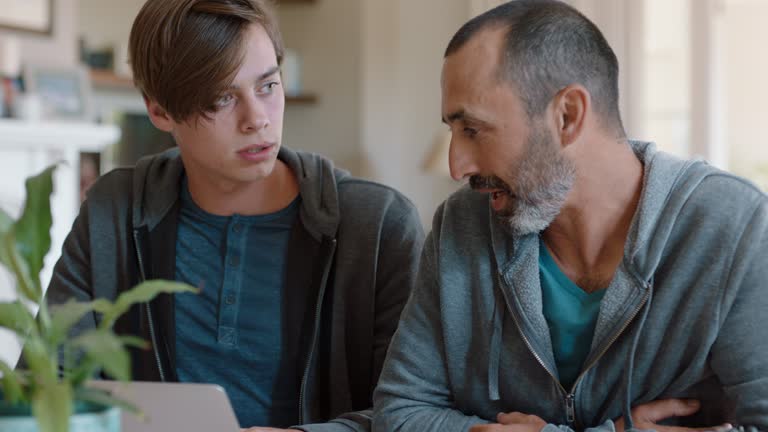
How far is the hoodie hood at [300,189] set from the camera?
176 centimetres

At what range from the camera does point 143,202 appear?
6.04ft

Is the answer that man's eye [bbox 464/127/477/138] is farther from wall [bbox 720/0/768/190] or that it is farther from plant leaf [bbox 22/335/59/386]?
wall [bbox 720/0/768/190]

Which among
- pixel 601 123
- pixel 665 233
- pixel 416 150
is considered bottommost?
pixel 416 150

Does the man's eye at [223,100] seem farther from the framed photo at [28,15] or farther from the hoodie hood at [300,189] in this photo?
the framed photo at [28,15]

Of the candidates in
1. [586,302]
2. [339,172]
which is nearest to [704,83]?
[339,172]

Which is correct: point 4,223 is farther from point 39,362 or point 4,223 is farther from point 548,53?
point 548,53

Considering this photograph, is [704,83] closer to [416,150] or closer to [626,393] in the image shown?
[416,150]

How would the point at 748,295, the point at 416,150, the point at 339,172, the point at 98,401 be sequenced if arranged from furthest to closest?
1. the point at 416,150
2. the point at 339,172
3. the point at 748,295
4. the point at 98,401

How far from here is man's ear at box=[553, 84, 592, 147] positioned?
54.7 inches

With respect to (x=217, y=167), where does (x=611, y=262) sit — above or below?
below

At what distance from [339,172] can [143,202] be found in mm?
375

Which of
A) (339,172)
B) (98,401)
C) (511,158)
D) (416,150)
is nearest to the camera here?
(98,401)

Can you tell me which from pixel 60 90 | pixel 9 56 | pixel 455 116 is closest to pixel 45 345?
pixel 455 116

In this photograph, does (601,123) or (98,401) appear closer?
(98,401)
